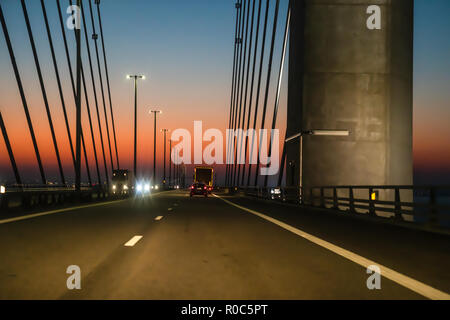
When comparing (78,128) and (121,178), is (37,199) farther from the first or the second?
(121,178)

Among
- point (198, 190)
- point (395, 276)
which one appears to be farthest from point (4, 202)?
point (198, 190)

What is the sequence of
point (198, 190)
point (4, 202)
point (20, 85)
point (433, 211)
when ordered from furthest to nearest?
1. point (198, 190)
2. point (20, 85)
3. point (4, 202)
4. point (433, 211)

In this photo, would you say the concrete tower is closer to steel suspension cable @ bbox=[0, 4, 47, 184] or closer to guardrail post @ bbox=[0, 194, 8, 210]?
steel suspension cable @ bbox=[0, 4, 47, 184]

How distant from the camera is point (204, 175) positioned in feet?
221

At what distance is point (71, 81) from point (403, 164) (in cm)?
2359

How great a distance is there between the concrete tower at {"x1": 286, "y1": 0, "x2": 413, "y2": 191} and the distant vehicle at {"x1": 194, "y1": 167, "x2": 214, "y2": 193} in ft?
107

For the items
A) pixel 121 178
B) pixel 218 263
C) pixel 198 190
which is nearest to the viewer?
pixel 218 263

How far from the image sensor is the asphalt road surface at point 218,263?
20.3 ft

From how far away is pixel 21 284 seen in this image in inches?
254

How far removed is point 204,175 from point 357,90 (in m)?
35.4

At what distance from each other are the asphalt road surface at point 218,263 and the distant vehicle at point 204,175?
53.0 m

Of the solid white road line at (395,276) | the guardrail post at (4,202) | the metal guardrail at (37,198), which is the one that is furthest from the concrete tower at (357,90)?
the solid white road line at (395,276)
